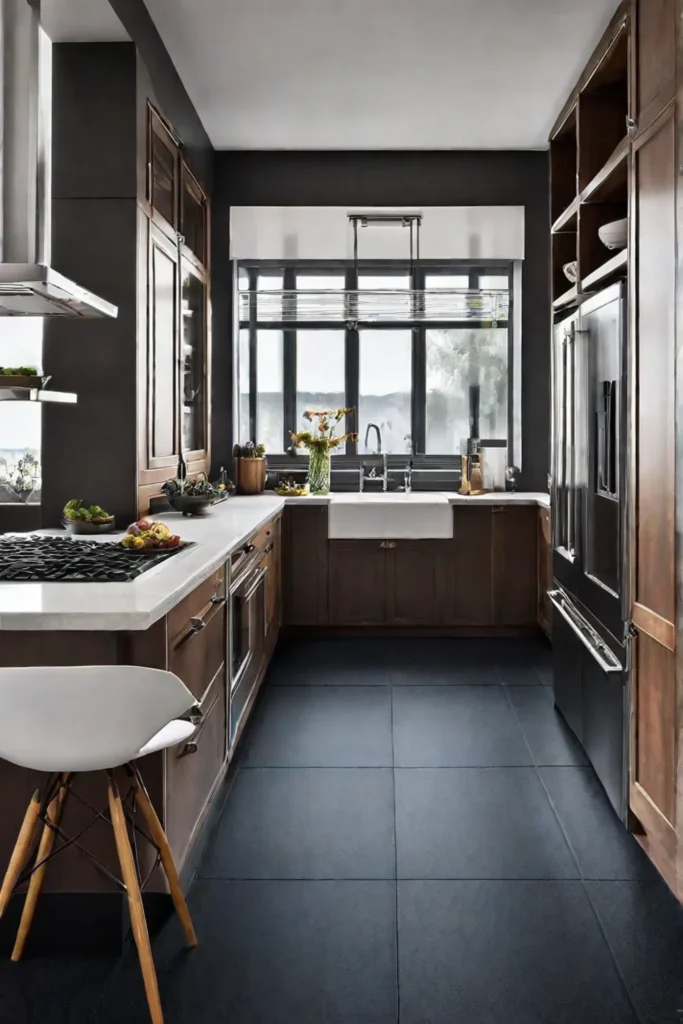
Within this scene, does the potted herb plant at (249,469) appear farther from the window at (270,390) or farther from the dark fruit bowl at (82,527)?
the dark fruit bowl at (82,527)

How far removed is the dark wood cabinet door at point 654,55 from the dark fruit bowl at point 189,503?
2.28m

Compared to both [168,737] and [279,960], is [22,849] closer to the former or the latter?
[168,737]

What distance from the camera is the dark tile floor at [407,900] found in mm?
1809

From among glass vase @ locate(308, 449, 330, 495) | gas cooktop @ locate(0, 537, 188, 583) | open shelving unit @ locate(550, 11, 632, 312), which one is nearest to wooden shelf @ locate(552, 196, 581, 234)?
open shelving unit @ locate(550, 11, 632, 312)

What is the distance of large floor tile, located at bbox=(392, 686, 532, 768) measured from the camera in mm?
3229

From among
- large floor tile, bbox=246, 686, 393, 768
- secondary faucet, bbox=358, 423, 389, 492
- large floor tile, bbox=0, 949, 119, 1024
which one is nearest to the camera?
large floor tile, bbox=0, 949, 119, 1024

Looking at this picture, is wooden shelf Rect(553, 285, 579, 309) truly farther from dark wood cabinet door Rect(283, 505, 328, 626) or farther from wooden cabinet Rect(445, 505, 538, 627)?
dark wood cabinet door Rect(283, 505, 328, 626)

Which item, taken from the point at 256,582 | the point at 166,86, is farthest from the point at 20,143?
the point at 256,582

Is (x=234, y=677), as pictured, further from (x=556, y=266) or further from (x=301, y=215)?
(x=301, y=215)

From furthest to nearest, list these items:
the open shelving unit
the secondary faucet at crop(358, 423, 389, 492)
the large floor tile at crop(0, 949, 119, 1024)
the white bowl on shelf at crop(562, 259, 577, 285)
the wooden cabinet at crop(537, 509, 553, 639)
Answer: the secondary faucet at crop(358, 423, 389, 492) → the wooden cabinet at crop(537, 509, 553, 639) → the white bowl on shelf at crop(562, 259, 577, 285) → the open shelving unit → the large floor tile at crop(0, 949, 119, 1024)

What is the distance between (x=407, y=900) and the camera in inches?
87.5

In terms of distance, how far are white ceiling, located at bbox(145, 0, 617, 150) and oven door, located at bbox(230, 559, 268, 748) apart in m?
2.39

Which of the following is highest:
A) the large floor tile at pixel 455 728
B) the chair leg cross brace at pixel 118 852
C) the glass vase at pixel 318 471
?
the glass vase at pixel 318 471

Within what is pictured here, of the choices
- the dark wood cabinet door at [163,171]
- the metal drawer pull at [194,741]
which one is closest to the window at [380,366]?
the dark wood cabinet door at [163,171]
